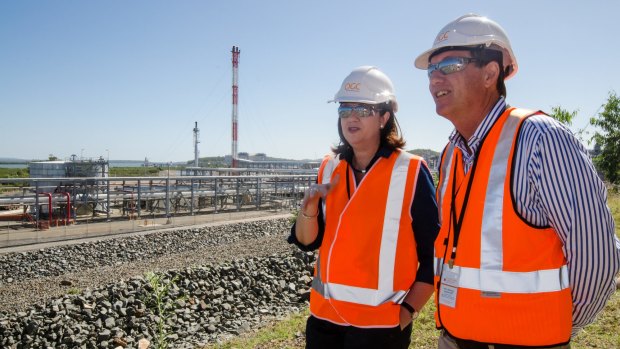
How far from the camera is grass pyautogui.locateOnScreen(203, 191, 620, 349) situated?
11.4 ft

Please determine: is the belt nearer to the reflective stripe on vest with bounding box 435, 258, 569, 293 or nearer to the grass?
the reflective stripe on vest with bounding box 435, 258, 569, 293

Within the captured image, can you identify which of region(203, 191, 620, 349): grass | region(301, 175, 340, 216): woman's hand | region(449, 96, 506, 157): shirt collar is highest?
Result: region(449, 96, 506, 157): shirt collar

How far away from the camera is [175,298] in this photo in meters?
6.49

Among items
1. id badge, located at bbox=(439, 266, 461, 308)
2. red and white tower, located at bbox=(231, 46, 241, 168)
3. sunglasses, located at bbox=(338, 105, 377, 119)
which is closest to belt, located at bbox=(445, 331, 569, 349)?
id badge, located at bbox=(439, 266, 461, 308)

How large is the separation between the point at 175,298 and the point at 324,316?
200 inches

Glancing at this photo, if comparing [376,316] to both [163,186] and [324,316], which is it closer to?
[324,316]

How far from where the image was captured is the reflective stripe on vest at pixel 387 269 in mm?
1910

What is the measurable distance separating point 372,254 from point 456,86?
79 cm

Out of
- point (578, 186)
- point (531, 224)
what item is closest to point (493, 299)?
point (531, 224)

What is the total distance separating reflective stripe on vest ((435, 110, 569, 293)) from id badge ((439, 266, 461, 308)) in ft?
0.16

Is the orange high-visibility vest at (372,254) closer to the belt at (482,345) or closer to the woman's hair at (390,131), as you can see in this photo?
the woman's hair at (390,131)

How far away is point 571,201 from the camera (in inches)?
51.3

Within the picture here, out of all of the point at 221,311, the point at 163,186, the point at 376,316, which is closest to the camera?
the point at 376,316

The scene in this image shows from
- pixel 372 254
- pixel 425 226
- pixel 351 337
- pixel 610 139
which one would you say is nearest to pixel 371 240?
pixel 372 254
